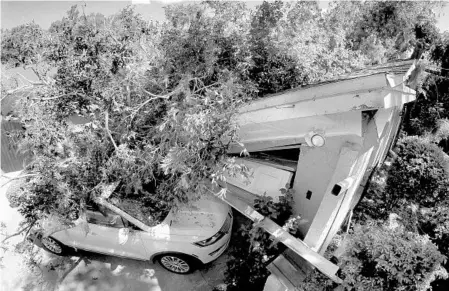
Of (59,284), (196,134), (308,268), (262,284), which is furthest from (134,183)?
(308,268)

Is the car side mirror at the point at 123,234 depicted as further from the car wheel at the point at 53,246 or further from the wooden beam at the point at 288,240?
the wooden beam at the point at 288,240

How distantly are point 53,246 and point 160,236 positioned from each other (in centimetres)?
247

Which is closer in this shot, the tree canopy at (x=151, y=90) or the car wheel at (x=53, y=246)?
the tree canopy at (x=151, y=90)

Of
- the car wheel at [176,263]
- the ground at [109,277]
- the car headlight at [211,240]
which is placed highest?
the car headlight at [211,240]

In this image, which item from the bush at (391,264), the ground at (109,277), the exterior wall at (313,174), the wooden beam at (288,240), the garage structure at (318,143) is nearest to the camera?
the bush at (391,264)

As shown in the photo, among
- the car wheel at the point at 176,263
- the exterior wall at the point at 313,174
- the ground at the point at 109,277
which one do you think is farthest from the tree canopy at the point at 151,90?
the ground at the point at 109,277

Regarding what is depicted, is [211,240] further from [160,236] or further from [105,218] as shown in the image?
[105,218]

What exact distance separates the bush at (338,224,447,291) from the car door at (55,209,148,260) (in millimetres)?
3569

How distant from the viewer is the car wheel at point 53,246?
5.58 metres

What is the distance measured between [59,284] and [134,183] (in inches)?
101

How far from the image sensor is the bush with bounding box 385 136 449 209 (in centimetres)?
566

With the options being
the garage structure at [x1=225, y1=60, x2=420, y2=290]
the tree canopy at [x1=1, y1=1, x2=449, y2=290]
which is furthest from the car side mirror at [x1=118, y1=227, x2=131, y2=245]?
the garage structure at [x1=225, y1=60, x2=420, y2=290]

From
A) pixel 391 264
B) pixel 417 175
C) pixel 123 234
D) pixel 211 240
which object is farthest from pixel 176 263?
pixel 417 175

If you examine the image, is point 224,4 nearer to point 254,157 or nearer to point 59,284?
point 254,157
